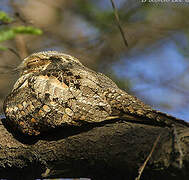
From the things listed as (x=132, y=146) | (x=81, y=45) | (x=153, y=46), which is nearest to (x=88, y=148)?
(x=132, y=146)

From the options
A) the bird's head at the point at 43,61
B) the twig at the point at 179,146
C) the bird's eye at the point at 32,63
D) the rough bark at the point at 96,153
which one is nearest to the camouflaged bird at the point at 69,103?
the rough bark at the point at 96,153

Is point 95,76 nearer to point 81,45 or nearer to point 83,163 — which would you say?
point 83,163

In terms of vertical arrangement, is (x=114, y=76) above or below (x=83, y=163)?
above

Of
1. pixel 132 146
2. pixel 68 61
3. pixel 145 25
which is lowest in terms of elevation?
pixel 132 146

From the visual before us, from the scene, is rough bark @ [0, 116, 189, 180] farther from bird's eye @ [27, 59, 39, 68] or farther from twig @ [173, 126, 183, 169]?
bird's eye @ [27, 59, 39, 68]

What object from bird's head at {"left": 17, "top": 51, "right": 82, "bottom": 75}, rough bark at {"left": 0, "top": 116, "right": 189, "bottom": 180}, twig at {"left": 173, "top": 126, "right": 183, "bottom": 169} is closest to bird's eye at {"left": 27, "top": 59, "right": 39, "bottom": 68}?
bird's head at {"left": 17, "top": 51, "right": 82, "bottom": 75}

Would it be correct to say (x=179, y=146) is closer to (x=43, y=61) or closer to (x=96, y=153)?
(x=96, y=153)

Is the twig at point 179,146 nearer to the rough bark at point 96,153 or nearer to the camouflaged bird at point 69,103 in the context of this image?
the rough bark at point 96,153
